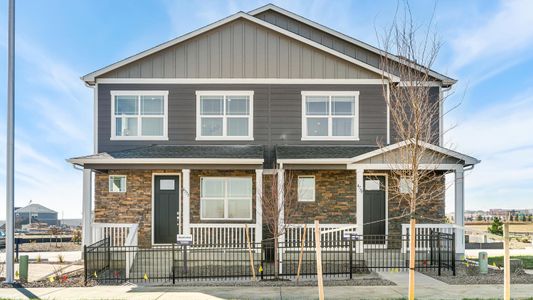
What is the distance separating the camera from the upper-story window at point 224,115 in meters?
17.3

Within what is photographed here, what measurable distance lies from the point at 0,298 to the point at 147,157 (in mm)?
5997

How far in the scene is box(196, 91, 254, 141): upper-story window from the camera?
56.8 ft

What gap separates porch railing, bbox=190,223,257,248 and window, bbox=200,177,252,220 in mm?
544

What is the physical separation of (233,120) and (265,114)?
1124mm

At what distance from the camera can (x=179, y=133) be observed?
17.3 meters

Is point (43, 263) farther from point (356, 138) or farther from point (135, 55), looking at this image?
point (356, 138)

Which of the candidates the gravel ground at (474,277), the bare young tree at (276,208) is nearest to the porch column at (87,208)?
the bare young tree at (276,208)

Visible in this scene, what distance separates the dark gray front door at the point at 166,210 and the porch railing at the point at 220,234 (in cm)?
116

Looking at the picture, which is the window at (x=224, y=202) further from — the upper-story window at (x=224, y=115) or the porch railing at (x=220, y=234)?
the upper-story window at (x=224, y=115)

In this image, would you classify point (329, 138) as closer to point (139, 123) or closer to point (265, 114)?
point (265, 114)

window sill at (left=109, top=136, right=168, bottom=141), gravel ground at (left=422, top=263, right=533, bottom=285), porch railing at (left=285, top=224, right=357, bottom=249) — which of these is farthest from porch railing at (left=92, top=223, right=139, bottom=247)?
gravel ground at (left=422, top=263, right=533, bottom=285)

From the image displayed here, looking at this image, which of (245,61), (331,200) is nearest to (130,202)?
(245,61)

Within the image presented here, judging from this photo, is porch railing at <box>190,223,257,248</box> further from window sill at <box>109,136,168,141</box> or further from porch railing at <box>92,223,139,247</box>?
window sill at <box>109,136,168,141</box>

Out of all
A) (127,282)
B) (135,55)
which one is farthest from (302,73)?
(127,282)
